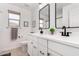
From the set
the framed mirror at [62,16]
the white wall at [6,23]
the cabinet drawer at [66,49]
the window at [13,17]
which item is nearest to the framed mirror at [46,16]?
the framed mirror at [62,16]

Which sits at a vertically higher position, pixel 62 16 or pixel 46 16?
pixel 46 16

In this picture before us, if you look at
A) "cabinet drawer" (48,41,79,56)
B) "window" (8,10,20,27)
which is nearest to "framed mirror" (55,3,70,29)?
"cabinet drawer" (48,41,79,56)

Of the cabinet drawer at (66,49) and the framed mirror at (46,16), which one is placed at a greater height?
the framed mirror at (46,16)

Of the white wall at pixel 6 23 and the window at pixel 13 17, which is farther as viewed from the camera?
the window at pixel 13 17

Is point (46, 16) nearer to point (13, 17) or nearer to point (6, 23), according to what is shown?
point (13, 17)

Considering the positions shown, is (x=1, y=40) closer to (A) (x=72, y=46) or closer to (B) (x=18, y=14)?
(B) (x=18, y=14)

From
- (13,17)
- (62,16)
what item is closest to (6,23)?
(13,17)

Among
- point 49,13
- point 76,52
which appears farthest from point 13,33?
point 76,52

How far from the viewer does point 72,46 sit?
514 millimetres

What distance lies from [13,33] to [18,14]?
0.69 metres

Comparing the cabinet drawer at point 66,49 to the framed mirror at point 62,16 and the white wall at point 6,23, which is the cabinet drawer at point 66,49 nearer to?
the framed mirror at point 62,16

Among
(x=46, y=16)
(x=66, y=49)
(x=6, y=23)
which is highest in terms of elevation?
(x=46, y=16)

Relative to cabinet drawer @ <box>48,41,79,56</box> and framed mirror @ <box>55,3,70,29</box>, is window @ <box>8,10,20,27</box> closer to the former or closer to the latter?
framed mirror @ <box>55,3,70,29</box>

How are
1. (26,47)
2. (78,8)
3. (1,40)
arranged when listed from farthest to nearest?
(26,47)
(1,40)
(78,8)
